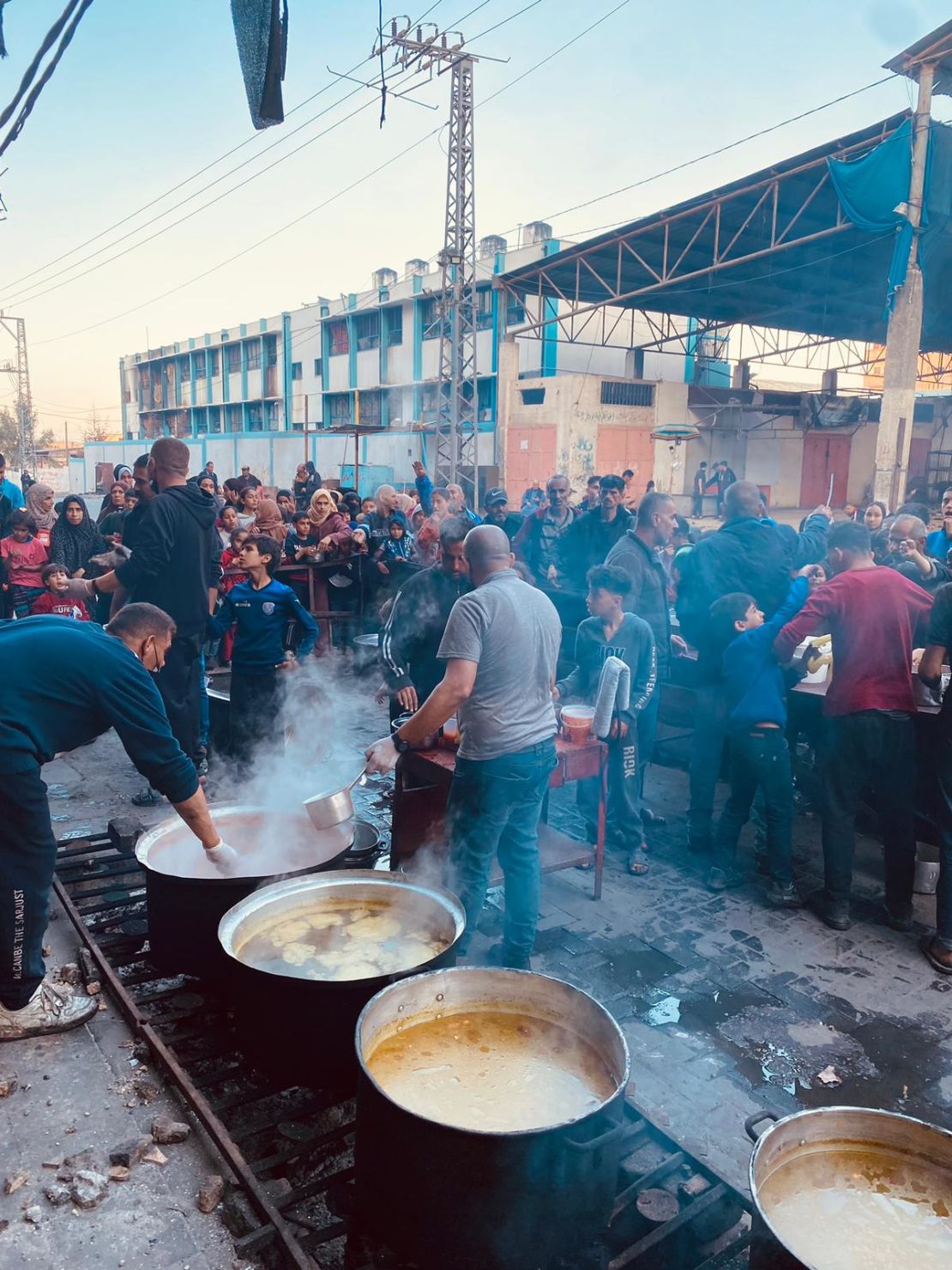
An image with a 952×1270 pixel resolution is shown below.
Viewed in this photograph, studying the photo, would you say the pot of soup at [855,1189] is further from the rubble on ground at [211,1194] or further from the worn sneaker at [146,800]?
the worn sneaker at [146,800]

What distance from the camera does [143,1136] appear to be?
295 centimetres

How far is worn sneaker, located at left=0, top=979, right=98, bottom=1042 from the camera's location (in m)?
3.47

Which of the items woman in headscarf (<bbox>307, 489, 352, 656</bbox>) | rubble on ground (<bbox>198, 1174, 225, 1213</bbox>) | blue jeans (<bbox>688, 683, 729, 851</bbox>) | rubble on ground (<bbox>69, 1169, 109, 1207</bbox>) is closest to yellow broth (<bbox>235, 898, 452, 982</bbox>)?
rubble on ground (<bbox>198, 1174, 225, 1213</bbox>)

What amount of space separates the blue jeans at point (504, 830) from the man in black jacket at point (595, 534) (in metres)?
5.24

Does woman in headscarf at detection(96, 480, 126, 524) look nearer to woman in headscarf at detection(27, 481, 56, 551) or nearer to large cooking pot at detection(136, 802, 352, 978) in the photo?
woman in headscarf at detection(27, 481, 56, 551)

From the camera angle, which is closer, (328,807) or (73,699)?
(73,699)

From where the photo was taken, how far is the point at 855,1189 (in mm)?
2154

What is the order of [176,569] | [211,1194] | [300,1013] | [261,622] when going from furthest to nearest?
1. [261,622]
2. [176,569]
3. [300,1013]
4. [211,1194]

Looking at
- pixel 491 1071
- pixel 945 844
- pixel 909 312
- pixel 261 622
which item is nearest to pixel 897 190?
pixel 909 312

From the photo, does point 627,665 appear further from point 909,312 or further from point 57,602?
point 909,312

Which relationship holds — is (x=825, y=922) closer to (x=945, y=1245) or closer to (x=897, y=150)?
(x=945, y=1245)

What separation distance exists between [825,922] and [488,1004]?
2809 mm

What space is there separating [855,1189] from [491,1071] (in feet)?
3.25

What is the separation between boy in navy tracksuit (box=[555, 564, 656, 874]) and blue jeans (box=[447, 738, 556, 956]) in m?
1.32
